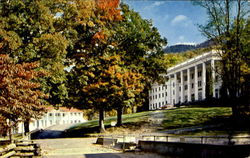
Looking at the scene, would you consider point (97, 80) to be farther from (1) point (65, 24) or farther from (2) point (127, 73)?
(1) point (65, 24)

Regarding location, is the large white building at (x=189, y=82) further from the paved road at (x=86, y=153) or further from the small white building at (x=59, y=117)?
the paved road at (x=86, y=153)

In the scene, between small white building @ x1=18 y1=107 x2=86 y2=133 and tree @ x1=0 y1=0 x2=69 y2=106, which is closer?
tree @ x1=0 y1=0 x2=69 y2=106

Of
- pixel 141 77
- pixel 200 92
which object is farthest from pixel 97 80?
pixel 200 92

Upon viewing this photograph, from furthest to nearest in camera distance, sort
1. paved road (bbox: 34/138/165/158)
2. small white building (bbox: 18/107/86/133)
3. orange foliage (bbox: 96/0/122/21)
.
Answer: small white building (bbox: 18/107/86/133) < orange foliage (bbox: 96/0/122/21) < paved road (bbox: 34/138/165/158)

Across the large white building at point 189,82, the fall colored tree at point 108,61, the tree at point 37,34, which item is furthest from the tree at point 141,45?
the large white building at point 189,82

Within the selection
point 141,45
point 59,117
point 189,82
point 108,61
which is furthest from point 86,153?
point 59,117

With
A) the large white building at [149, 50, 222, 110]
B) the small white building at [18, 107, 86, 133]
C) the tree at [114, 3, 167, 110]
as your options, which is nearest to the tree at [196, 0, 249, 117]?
the tree at [114, 3, 167, 110]

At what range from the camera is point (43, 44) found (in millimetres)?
27109

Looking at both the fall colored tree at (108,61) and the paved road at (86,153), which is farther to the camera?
the fall colored tree at (108,61)

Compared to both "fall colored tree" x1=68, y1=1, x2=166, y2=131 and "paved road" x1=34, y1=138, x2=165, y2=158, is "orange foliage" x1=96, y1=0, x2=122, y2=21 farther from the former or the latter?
"paved road" x1=34, y1=138, x2=165, y2=158

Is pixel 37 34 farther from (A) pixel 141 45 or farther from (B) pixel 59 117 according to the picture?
(B) pixel 59 117

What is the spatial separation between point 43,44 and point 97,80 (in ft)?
27.2

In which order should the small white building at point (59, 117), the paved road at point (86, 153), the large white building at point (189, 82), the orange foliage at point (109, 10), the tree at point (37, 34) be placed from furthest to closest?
1. the small white building at point (59, 117)
2. the large white building at point (189, 82)
3. the orange foliage at point (109, 10)
4. the tree at point (37, 34)
5. the paved road at point (86, 153)

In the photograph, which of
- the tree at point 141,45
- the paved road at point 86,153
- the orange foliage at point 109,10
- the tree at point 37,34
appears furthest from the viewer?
the tree at point 141,45
